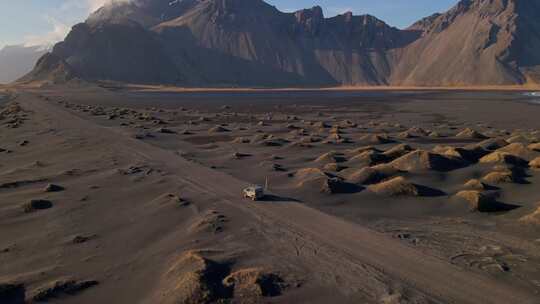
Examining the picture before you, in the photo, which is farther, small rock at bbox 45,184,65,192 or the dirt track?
small rock at bbox 45,184,65,192

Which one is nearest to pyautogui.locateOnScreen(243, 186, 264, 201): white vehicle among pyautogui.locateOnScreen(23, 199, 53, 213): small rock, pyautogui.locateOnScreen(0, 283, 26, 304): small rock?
pyautogui.locateOnScreen(23, 199, 53, 213): small rock

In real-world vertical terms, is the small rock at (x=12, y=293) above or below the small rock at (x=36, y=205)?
above

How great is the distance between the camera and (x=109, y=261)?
21891mm

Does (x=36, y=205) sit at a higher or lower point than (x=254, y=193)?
lower

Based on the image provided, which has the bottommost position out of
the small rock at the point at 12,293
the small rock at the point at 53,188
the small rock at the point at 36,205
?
the small rock at the point at 53,188

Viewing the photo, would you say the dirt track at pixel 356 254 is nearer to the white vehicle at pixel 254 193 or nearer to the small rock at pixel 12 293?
the white vehicle at pixel 254 193

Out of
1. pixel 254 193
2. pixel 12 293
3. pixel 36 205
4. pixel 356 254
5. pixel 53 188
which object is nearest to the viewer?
pixel 12 293

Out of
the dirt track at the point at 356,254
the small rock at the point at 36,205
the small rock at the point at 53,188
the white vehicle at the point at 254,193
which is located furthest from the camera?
the small rock at the point at 53,188

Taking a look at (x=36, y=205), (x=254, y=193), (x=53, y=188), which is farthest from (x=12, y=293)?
(x=53, y=188)

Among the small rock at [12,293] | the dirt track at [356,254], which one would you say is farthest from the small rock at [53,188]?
the small rock at [12,293]

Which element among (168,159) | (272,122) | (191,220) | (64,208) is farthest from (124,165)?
(272,122)

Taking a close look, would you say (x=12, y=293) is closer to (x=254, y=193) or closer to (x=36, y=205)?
(x=36, y=205)

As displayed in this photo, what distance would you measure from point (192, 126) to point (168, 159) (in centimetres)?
3481

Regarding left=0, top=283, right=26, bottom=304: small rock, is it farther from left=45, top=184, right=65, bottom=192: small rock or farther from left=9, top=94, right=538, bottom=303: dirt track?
left=45, top=184, right=65, bottom=192: small rock
